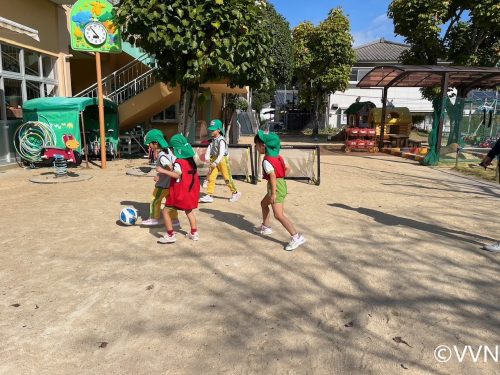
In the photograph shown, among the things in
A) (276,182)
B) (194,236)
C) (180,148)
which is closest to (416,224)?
(276,182)

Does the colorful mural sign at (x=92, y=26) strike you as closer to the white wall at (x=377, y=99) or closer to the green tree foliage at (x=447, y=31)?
the green tree foliage at (x=447, y=31)

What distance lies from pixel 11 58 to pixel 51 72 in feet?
6.50

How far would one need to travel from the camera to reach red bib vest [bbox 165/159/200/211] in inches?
186

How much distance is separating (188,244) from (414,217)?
358 centimetres

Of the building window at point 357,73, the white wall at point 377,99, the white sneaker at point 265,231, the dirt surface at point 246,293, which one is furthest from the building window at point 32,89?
the building window at point 357,73

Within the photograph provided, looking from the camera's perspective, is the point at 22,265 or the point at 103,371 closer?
the point at 103,371

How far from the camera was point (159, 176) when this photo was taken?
5180 millimetres

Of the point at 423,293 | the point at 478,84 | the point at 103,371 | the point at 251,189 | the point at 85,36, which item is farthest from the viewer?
the point at 478,84

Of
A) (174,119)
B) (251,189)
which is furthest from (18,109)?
(251,189)

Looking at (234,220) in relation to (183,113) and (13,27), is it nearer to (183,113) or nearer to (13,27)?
(183,113)

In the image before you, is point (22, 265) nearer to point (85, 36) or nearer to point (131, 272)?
point (131, 272)

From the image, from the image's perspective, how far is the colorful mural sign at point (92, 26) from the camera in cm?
1007

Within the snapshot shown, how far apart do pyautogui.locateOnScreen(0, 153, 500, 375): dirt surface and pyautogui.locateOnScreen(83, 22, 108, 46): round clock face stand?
206 inches

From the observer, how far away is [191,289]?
3.71 m
